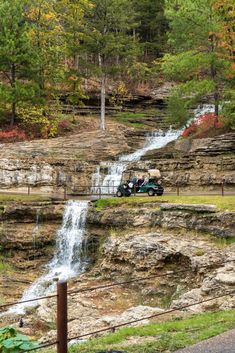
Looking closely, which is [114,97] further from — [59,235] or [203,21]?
[59,235]

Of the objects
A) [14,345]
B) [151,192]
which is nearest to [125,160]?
[151,192]

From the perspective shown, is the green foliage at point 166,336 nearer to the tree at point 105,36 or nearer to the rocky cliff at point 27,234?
the rocky cliff at point 27,234

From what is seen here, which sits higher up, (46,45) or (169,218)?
(46,45)

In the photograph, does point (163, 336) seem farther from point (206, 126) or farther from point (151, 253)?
point (206, 126)

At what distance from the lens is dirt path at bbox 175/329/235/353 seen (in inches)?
299

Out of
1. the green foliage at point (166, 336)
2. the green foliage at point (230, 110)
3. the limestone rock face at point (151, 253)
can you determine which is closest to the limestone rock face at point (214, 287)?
the limestone rock face at point (151, 253)

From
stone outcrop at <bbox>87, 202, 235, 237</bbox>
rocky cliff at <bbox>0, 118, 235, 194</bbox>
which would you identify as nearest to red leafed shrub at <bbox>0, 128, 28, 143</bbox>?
rocky cliff at <bbox>0, 118, 235, 194</bbox>

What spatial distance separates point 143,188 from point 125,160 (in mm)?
7603

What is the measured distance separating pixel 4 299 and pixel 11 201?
22.9ft

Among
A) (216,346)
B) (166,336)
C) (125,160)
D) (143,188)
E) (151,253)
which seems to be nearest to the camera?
(216,346)

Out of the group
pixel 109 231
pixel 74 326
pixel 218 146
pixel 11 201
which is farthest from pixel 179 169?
pixel 74 326

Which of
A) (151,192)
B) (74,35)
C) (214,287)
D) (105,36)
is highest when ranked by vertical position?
(74,35)

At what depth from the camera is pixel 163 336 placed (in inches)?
347

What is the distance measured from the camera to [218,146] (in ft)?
103
